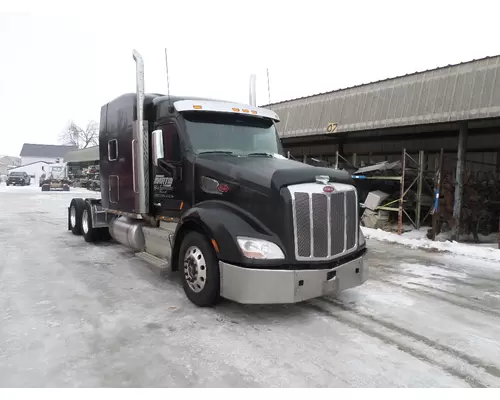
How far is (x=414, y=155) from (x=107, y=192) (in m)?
12.2

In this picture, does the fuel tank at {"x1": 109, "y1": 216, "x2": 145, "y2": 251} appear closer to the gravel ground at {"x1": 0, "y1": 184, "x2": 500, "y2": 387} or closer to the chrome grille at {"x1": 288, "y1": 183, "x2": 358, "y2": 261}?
the gravel ground at {"x1": 0, "y1": 184, "x2": 500, "y2": 387}

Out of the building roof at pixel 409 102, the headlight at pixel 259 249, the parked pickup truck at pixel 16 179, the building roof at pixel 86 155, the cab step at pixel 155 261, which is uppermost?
the building roof at pixel 409 102

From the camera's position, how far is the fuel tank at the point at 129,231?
6863mm

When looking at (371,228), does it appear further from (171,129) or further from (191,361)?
(191,361)

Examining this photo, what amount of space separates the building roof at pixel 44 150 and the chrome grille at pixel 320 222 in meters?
104

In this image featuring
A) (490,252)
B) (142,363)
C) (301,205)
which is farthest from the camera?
(490,252)

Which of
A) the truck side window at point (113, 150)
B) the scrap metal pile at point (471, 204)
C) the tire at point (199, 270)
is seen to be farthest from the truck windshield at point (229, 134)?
the scrap metal pile at point (471, 204)

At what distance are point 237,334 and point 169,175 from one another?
2.77 metres

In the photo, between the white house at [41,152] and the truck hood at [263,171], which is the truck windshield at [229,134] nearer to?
the truck hood at [263,171]

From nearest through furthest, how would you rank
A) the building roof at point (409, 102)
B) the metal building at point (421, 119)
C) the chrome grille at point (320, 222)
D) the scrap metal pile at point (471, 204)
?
the chrome grille at point (320, 222), the building roof at point (409, 102), the metal building at point (421, 119), the scrap metal pile at point (471, 204)

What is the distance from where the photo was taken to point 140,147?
247 inches

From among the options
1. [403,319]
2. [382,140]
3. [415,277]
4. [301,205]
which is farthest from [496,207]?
[301,205]

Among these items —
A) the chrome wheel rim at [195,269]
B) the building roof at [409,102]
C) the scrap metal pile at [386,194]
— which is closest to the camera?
the chrome wheel rim at [195,269]

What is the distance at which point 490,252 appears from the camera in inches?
346
